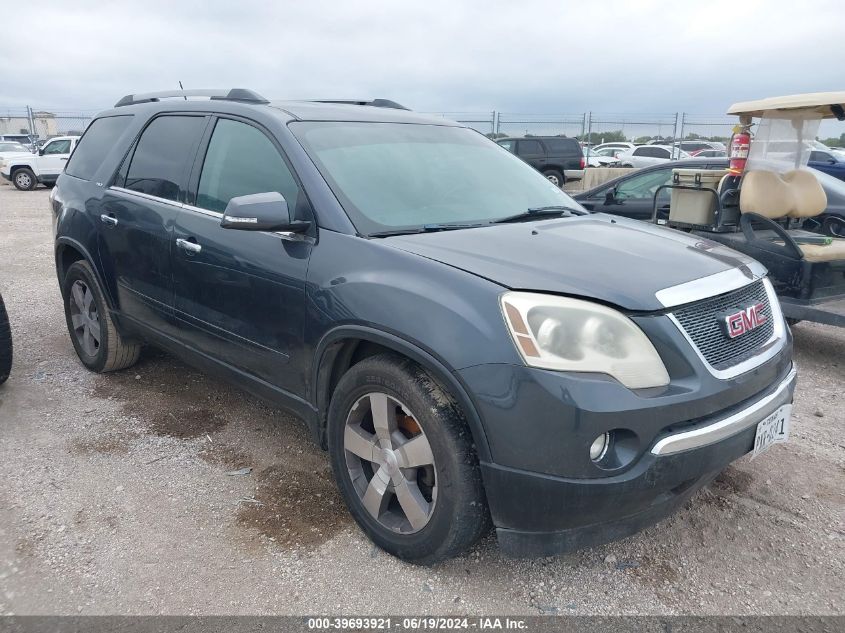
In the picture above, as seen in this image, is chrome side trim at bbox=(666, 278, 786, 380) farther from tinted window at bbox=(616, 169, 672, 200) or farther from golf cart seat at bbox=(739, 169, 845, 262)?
tinted window at bbox=(616, 169, 672, 200)

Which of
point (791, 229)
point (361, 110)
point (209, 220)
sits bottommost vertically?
point (791, 229)

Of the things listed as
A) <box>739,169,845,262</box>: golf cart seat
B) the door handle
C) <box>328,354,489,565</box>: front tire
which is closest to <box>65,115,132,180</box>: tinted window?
the door handle

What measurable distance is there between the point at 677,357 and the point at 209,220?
2274 millimetres

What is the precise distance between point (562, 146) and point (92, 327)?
17945mm

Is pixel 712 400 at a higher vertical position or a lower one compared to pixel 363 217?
lower

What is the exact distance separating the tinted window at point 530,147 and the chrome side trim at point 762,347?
18108mm

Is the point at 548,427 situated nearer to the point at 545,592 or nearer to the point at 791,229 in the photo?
the point at 545,592

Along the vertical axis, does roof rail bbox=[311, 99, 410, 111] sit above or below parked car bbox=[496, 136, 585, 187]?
above

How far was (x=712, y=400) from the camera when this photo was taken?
7.31ft

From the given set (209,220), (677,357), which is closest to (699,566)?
(677,357)

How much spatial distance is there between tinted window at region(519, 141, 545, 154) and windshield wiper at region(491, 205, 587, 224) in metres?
17.4

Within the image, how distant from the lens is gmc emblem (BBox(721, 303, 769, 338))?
2.39 metres

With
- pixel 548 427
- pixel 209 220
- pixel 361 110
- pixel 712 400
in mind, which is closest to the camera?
pixel 548 427

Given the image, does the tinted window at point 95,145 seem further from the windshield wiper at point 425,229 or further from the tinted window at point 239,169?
the windshield wiper at point 425,229
